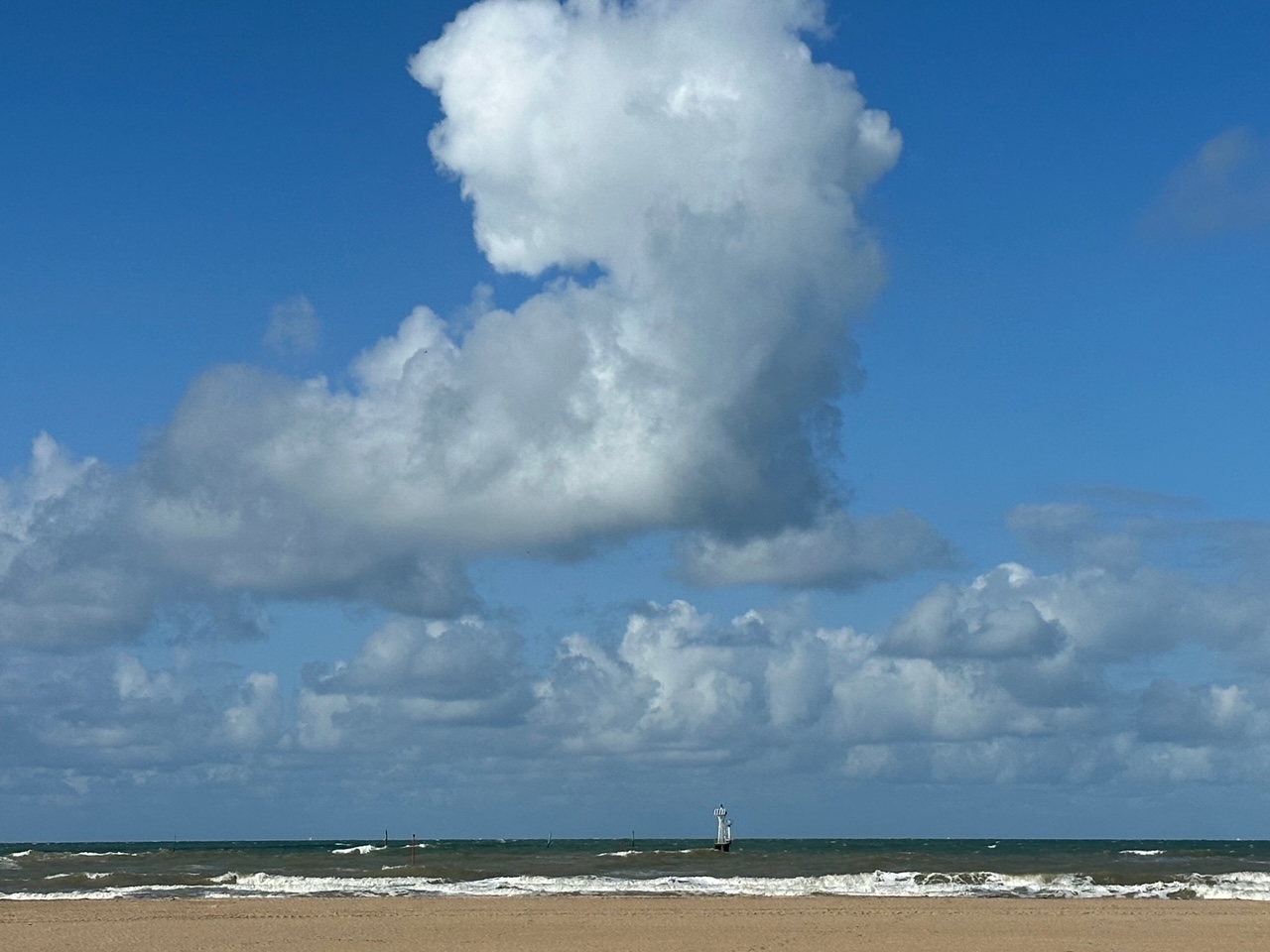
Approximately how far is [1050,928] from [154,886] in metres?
36.8

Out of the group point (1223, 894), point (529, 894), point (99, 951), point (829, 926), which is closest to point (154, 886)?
point (529, 894)

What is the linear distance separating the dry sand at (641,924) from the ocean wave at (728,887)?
4357 mm

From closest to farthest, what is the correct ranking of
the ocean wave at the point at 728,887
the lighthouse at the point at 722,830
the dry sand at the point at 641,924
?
1. the dry sand at the point at 641,924
2. the ocean wave at the point at 728,887
3. the lighthouse at the point at 722,830

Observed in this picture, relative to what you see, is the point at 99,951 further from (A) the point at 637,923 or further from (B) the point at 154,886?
(B) the point at 154,886

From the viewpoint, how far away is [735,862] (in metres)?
69.4

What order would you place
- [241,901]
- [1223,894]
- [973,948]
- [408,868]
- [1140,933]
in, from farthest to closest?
[408,868], [1223,894], [241,901], [1140,933], [973,948]

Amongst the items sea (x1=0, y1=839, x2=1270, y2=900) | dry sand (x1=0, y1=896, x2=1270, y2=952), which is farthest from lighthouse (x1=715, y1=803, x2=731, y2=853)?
dry sand (x1=0, y1=896, x2=1270, y2=952)

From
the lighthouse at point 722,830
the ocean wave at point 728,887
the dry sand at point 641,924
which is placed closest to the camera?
the dry sand at point 641,924

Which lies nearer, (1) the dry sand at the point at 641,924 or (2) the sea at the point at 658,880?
(1) the dry sand at the point at 641,924

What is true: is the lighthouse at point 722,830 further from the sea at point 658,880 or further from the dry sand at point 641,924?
the dry sand at point 641,924

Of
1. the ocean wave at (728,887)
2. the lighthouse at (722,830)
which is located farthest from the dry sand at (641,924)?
the lighthouse at (722,830)

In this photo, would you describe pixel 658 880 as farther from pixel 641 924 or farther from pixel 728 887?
pixel 641 924

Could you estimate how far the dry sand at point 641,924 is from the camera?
30.5 meters

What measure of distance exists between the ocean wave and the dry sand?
4.36 metres
